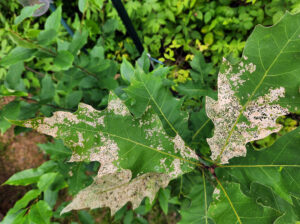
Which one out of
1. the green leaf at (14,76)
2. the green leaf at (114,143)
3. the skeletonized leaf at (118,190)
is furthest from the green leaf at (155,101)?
the green leaf at (14,76)

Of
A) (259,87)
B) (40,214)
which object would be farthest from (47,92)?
(259,87)

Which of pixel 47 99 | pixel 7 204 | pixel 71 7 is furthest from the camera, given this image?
pixel 7 204

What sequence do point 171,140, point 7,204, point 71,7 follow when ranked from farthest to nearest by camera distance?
point 7,204, point 71,7, point 171,140

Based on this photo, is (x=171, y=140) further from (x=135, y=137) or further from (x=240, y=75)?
(x=240, y=75)

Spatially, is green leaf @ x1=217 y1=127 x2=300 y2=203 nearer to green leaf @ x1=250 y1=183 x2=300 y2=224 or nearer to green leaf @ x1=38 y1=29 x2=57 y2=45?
green leaf @ x1=250 y1=183 x2=300 y2=224

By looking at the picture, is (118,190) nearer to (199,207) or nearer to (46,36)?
(199,207)

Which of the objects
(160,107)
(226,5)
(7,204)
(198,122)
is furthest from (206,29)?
(7,204)

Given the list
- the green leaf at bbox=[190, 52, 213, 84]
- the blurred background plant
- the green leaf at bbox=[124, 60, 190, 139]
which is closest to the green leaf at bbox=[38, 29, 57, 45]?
the blurred background plant
